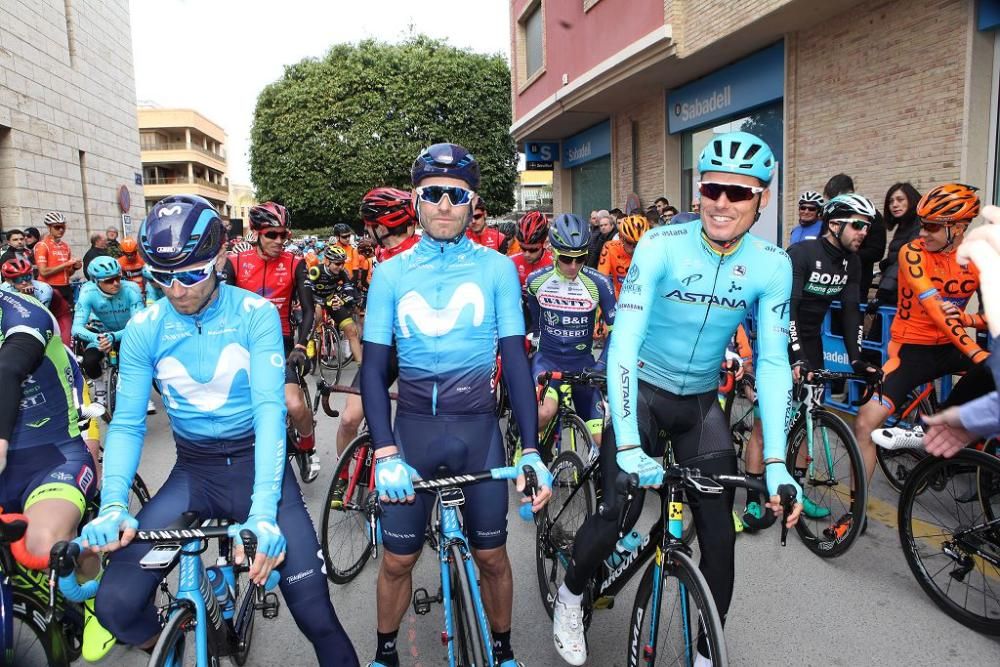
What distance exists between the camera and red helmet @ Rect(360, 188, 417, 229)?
5.23 metres

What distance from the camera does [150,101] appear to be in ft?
249

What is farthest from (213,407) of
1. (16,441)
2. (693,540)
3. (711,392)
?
(693,540)

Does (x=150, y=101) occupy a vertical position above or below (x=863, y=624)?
above

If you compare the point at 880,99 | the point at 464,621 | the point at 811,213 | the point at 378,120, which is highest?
the point at 378,120

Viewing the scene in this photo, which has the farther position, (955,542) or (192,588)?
(955,542)

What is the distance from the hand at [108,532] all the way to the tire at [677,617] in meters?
1.89

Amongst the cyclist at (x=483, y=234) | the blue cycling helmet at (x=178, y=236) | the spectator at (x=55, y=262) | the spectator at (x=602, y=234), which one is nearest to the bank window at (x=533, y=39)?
the spectator at (x=602, y=234)

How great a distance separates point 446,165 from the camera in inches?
116

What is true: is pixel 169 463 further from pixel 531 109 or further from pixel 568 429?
pixel 531 109

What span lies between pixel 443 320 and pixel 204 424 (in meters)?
1.09

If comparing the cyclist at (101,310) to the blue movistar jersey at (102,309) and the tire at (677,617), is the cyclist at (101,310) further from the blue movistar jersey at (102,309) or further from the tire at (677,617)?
the tire at (677,617)

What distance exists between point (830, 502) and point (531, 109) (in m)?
20.6

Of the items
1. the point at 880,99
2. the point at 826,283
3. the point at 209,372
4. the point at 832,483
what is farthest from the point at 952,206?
the point at 880,99

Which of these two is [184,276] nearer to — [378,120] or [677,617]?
[677,617]
